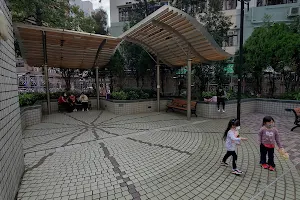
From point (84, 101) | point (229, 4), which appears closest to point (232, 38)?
point (229, 4)

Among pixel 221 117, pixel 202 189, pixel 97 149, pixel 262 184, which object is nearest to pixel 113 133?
pixel 97 149

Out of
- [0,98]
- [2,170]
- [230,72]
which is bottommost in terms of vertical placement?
[2,170]

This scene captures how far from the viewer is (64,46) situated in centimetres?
977

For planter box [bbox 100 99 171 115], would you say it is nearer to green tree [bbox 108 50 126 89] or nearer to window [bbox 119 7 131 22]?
green tree [bbox 108 50 126 89]


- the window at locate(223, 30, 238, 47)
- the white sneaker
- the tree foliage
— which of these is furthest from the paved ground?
the window at locate(223, 30, 238, 47)

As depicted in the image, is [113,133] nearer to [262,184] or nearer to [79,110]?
[262,184]

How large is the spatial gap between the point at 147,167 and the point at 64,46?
28.5ft

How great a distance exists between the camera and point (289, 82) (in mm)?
11648

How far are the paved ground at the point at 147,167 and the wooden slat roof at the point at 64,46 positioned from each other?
14.8 feet

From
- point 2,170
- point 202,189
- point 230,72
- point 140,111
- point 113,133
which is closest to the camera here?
point 2,170

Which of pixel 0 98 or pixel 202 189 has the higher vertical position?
pixel 0 98

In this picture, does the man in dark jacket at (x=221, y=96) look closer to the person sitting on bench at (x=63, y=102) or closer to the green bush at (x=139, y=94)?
the green bush at (x=139, y=94)

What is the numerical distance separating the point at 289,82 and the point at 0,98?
48.4 ft

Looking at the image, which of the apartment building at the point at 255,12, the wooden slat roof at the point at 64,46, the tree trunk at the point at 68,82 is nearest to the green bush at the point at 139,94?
the wooden slat roof at the point at 64,46
